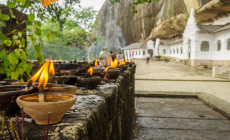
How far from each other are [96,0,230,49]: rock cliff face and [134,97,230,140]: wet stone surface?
17.5 meters

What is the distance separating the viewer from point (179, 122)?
5121 millimetres

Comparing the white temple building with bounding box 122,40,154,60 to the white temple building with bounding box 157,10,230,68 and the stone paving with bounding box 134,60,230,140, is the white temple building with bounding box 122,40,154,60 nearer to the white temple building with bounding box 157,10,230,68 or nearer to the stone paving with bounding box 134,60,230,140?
the white temple building with bounding box 157,10,230,68

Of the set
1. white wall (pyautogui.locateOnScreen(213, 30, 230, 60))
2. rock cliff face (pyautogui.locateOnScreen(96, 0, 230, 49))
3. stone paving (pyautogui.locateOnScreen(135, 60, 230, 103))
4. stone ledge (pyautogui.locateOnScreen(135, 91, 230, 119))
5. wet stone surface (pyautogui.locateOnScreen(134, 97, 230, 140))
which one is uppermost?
rock cliff face (pyautogui.locateOnScreen(96, 0, 230, 49))

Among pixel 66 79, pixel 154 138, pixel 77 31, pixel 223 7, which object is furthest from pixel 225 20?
pixel 66 79

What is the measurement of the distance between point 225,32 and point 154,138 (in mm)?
21373

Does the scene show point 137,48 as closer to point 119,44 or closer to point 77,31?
point 119,44

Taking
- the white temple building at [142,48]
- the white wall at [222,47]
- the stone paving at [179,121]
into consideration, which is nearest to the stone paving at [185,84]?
the stone paving at [179,121]

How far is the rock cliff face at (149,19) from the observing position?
86.0 ft

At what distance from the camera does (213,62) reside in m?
24.5

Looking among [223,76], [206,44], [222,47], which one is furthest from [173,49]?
[223,76]

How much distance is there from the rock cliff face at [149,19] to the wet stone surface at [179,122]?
17525 millimetres

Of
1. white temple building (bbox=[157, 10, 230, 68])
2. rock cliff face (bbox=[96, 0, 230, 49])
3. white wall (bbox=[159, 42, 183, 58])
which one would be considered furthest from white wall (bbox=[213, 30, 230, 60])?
white wall (bbox=[159, 42, 183, 58])

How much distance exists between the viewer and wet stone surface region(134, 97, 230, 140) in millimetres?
4375

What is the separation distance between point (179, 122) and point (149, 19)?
36913mm
